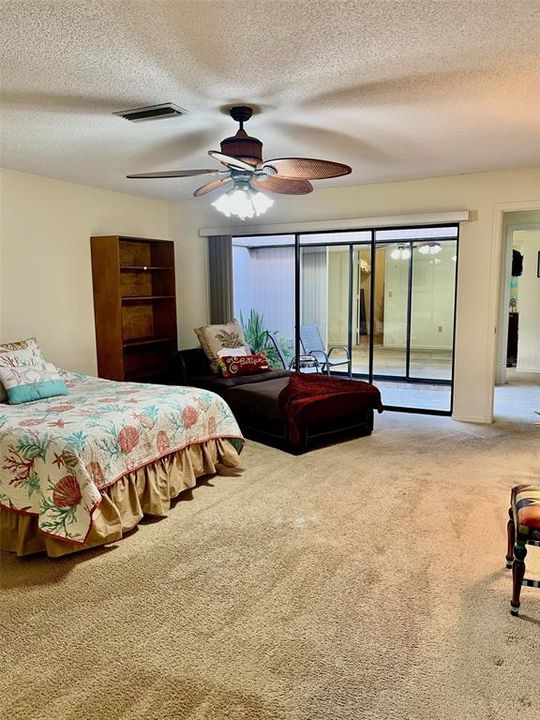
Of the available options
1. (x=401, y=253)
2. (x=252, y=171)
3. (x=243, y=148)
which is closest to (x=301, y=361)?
(x=401, y=253)

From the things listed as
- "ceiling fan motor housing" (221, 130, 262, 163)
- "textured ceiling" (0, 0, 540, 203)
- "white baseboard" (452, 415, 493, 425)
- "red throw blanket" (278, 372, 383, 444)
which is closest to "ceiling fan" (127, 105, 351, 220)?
"ceiling fan motor housing" (221, 130, 262, 163)

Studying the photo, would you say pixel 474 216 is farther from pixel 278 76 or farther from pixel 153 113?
pixel 153 113

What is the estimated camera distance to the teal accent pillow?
3.75 metres

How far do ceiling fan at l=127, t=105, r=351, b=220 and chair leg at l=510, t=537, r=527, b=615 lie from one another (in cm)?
208

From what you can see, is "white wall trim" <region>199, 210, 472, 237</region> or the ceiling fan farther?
"white wall trim" <region>199, 210, 472, 237</region>

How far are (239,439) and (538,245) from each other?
6153 mm

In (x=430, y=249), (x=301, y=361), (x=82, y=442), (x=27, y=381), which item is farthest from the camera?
(x=301, y=361)

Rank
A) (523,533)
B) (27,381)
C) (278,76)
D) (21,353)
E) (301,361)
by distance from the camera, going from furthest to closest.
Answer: (301,361)
(21,353)
(27,381)
(278,76)
(523,533)

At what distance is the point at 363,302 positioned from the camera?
6.76m

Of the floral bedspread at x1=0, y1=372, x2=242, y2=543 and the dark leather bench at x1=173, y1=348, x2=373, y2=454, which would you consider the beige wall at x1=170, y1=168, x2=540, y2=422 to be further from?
the floral bedspread at x1=0, y1=372, x2=242, y2=543

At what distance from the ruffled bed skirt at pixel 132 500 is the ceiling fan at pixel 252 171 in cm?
169

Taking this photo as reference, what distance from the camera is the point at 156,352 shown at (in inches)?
246

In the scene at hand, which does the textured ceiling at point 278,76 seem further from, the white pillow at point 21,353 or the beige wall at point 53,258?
the white pillow at point 21,353

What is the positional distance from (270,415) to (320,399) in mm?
457
